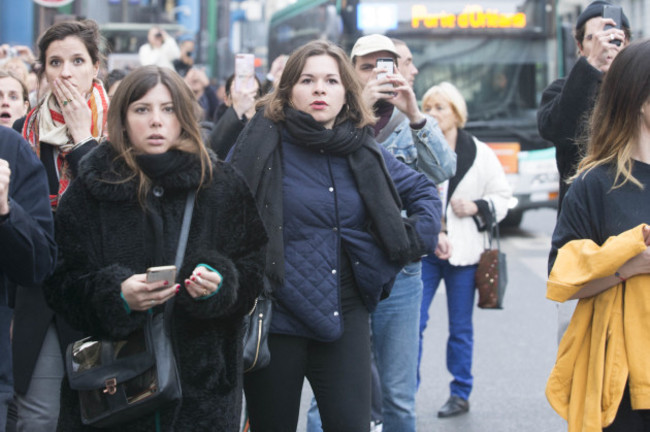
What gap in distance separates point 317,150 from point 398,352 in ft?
3.77

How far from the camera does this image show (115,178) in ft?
10.2

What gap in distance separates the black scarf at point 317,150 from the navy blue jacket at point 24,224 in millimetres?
820

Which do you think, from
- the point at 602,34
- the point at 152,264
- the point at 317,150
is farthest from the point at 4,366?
the point at 602,34

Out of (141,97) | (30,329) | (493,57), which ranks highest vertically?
(493,57)

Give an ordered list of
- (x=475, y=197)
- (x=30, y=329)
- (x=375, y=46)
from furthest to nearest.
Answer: (x=475, y=197), (x=375, y=46), (x=30, y=329)

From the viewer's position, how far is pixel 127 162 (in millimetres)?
3162

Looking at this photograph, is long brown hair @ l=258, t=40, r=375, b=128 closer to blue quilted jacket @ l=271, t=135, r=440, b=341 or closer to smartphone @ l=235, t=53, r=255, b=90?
blue quilted jacket @ l=271, t=135, r=440, b=341

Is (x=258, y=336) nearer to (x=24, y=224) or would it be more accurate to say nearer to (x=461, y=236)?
(x=24, y=224)

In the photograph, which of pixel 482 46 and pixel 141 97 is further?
pixel 482 46

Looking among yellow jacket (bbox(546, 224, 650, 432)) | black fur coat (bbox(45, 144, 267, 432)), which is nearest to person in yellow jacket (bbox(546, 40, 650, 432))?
yellow jacket (bbox(546, 224, 650, 432))

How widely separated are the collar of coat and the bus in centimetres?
1033

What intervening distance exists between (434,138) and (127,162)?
179cm

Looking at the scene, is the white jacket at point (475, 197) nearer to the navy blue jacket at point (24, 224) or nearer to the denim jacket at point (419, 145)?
the denim jacket at point (419, 145)

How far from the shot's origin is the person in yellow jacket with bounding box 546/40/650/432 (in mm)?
3021
